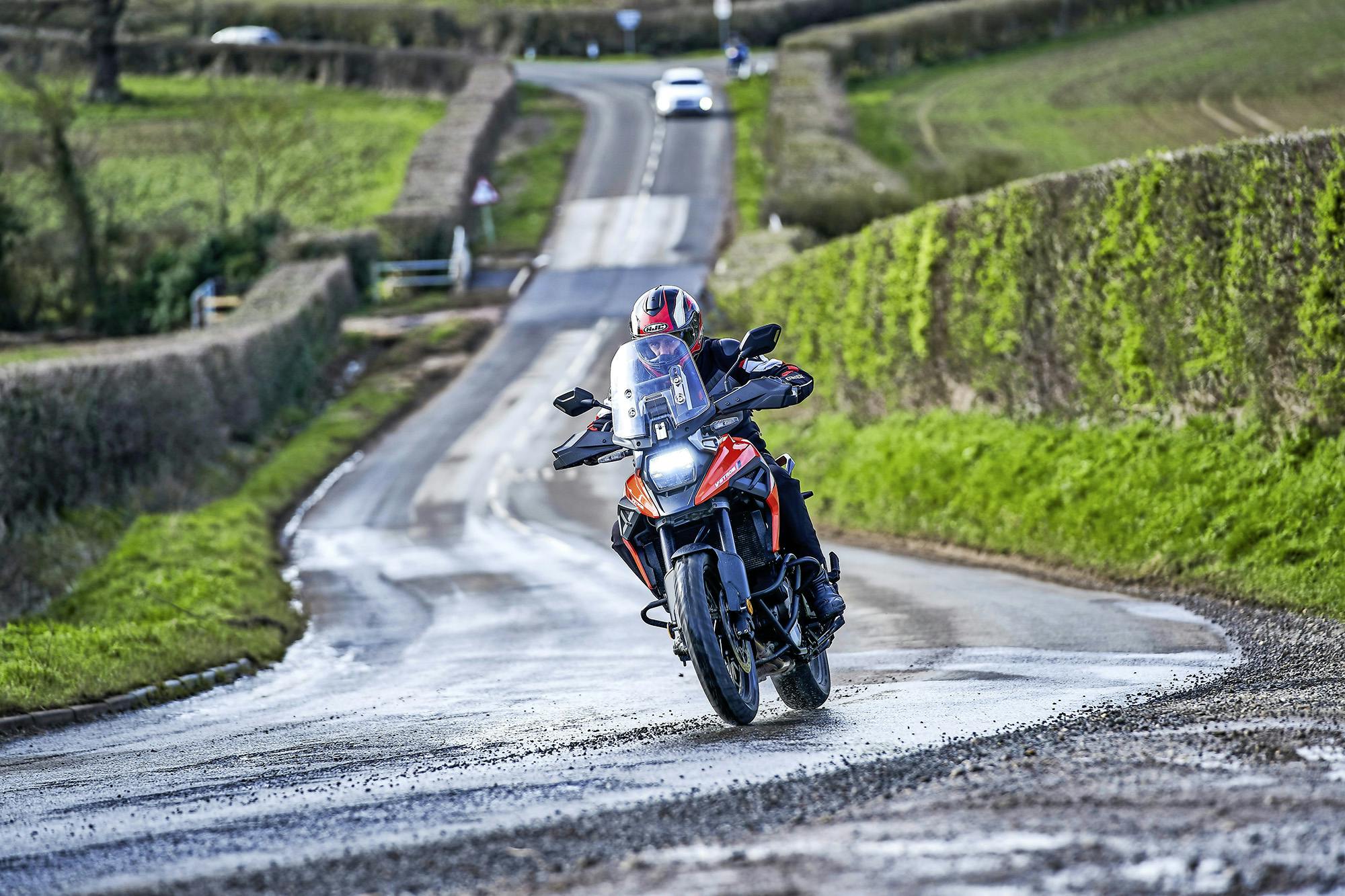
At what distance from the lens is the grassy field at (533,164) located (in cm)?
5459

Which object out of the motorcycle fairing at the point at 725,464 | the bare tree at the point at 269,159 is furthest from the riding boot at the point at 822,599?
the bare tree at the point at 269,159

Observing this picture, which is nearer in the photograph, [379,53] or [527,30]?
[379,53]

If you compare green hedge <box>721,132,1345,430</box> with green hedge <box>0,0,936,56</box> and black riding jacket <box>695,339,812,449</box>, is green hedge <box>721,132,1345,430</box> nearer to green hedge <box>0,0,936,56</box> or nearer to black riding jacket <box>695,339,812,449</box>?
black riding jacket <box>695,339,812,449</box>

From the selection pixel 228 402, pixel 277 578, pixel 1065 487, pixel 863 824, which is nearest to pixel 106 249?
pixel 228 402

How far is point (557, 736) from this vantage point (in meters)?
8.62

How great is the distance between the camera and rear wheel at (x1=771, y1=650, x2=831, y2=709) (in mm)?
8984

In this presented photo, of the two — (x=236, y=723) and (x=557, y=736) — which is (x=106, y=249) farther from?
(x=557, y=736)

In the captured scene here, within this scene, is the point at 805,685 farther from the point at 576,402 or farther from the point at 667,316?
the point at 667,316

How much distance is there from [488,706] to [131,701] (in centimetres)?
365

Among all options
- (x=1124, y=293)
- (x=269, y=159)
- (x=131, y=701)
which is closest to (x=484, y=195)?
(x=269, y=159)

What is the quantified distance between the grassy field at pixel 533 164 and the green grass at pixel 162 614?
28223mm

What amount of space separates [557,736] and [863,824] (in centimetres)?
359

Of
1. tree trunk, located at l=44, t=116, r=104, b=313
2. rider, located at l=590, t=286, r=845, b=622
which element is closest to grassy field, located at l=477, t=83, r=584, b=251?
tree trunk, located at l=44, t=116, r=104, b=313

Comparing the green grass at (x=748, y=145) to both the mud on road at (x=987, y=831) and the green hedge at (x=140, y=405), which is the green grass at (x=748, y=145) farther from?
the mud on road at (x=987, y=831)
